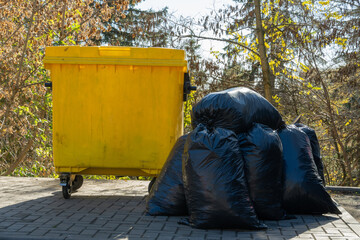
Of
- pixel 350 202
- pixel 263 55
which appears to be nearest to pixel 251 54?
pixel 263 55

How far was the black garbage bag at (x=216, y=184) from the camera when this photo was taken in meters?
3.91

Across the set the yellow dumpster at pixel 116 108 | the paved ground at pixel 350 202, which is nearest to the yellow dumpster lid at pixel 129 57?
the yellow dumpster at pixel 116 108

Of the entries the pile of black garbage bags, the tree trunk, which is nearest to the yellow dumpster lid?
the pile of black garbage bags

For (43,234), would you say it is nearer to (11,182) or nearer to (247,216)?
(247,216)

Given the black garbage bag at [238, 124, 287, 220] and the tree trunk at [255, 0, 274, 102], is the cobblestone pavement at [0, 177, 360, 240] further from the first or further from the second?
the tree trunk at [255, 0, 274, 102]

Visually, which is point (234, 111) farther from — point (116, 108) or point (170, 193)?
point (116, 108)

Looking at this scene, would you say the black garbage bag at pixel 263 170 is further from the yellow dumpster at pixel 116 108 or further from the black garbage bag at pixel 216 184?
the yellow dumpster at pixel 116 108

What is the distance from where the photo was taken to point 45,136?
10.8 meters

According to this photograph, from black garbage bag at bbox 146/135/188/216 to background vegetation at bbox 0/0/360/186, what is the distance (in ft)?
14.4

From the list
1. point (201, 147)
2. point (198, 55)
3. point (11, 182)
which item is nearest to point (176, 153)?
point (201, 147)

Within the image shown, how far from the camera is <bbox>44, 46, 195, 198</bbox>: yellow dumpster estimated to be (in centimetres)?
530

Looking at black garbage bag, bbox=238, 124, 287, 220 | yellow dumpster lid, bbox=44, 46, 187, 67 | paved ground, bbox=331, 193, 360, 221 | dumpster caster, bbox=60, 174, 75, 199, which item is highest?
yellow dumpster lid, bbox=44, 46, 187, 67

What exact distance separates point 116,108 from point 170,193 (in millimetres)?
1304

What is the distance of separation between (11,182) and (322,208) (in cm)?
447
